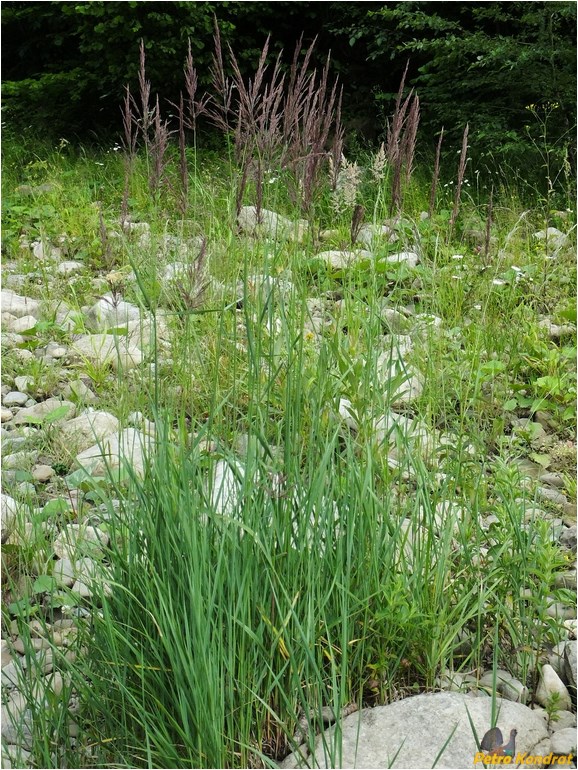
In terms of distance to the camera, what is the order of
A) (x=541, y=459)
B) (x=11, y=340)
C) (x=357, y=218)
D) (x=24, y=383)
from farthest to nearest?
1. (x=11, y=340)
2. (x=24, y=383)
3. (x=541, y=459)
4. (x=357, y=218)

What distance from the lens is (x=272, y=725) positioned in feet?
5.14

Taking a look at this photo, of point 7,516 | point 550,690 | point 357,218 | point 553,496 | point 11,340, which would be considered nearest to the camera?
point 550,690

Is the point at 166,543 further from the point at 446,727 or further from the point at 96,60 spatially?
the point at 96,60

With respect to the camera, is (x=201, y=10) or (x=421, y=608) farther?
(x=201, y=10)

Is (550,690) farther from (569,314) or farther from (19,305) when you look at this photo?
(19,305)

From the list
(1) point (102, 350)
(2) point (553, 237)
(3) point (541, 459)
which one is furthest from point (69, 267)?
(3) point (541, 459)

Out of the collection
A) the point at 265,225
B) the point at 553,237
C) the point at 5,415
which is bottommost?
the point at 5,415

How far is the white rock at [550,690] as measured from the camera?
166 centimetres

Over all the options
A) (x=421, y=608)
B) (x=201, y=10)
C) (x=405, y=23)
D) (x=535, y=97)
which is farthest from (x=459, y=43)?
(x=421, y=608)

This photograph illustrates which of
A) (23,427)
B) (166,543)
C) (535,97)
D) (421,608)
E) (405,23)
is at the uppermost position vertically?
(405,23)

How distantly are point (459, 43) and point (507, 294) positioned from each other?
2.79 meters

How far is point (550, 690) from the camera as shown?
1668mm

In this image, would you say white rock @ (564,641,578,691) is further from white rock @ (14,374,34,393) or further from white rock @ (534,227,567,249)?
white rock @ (534,227,567,249)

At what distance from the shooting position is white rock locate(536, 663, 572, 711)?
166 cm
